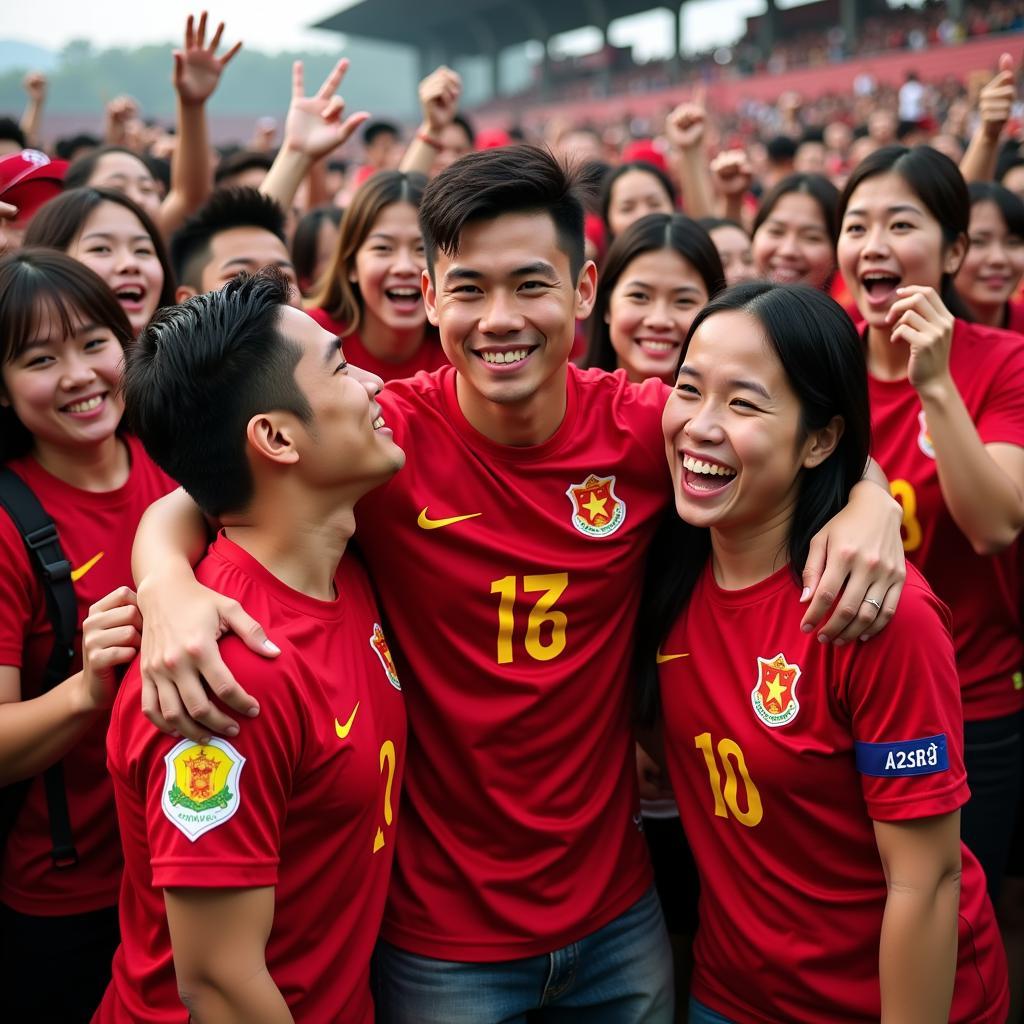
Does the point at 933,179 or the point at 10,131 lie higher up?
the point at 10,131

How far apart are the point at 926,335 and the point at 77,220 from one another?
271 centimetres

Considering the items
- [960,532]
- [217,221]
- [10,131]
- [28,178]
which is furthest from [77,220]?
[960,532]

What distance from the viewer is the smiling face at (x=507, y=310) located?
238cm

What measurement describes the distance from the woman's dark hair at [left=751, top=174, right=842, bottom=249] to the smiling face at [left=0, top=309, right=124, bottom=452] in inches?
125

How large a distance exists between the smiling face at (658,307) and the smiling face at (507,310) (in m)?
1.15

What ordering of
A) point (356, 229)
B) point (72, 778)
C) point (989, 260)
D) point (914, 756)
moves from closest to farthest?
point (914, 756) < point (72, 778) < point (356, 229) < point (989, 260)

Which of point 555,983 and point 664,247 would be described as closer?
point 555,983

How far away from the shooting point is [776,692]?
217 centimetres

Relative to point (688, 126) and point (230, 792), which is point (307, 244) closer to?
point (688, 126)

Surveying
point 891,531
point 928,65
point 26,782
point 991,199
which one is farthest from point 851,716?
point 928,65

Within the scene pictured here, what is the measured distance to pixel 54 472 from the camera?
264cm

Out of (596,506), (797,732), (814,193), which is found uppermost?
(814,193)

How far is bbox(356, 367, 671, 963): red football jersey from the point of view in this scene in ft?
7.64

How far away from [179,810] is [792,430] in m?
1.44
